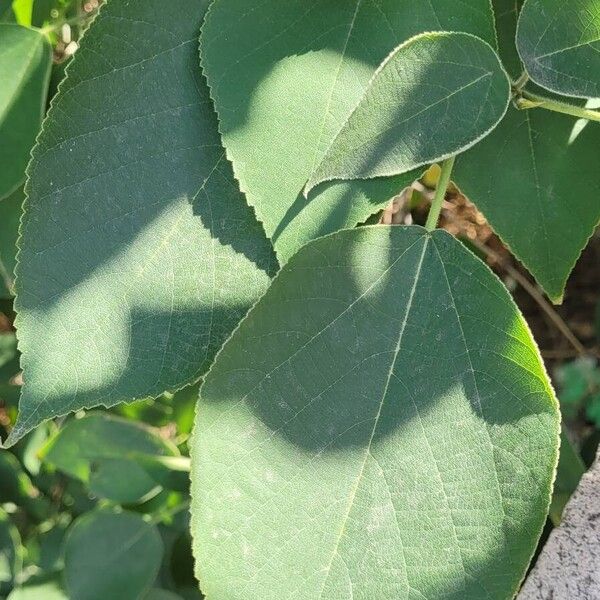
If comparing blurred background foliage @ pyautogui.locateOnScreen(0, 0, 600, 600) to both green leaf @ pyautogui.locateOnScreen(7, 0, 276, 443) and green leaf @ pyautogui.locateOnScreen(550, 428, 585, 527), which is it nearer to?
green leaf @ pyautogui.locateOnScreen(550, 428, 585, 527)

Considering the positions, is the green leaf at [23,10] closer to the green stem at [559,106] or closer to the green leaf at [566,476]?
the green stem at [559,106]

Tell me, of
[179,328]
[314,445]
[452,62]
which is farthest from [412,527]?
[452,62]

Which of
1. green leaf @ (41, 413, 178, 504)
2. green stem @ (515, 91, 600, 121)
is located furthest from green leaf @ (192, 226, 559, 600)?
green leaf @ (41, 413, 178, 504)

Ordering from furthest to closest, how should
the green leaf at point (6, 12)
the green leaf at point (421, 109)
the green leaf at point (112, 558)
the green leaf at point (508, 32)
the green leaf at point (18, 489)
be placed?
the green leaf at point (18, 489), the green leaf at point (112, 558), the green leaf at point (6, 12), the green leaf at point (508, 32), the green leaf at point (421, 109)

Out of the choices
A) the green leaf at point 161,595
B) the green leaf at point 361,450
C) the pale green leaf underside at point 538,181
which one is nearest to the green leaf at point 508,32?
the pale green leaf underside at point 538,181

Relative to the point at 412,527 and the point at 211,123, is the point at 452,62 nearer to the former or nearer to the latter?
the point at 211,123
